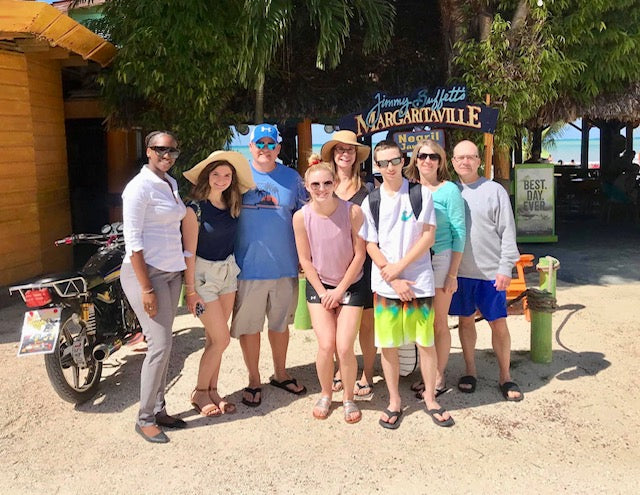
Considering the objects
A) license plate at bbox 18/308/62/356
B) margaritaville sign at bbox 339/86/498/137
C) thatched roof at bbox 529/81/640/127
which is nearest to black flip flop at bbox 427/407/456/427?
license plate at bbox 18/308/62/356

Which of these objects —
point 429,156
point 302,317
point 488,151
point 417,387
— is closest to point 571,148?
point 488,151

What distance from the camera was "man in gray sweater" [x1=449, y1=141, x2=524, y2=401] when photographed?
12.0 feet

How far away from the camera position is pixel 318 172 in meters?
3.30

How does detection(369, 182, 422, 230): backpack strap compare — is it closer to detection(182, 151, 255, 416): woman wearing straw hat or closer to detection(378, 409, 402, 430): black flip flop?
detection(182, 151, 255, 416): woman wearing straw hat

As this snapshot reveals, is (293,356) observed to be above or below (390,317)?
below

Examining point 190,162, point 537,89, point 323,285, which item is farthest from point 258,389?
point 537,89

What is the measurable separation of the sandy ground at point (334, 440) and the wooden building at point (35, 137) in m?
2.96

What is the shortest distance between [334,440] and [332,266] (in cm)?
100

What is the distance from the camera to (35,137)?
24.3ft

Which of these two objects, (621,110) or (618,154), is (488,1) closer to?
(621,110)

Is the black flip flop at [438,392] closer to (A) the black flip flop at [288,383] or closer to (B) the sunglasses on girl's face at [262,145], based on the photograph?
(A) the black flip flop at [288,383]

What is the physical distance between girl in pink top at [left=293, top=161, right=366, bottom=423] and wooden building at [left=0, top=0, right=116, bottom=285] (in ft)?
13.7

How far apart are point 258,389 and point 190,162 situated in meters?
4.79

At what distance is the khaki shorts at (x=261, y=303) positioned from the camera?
3639 mm
